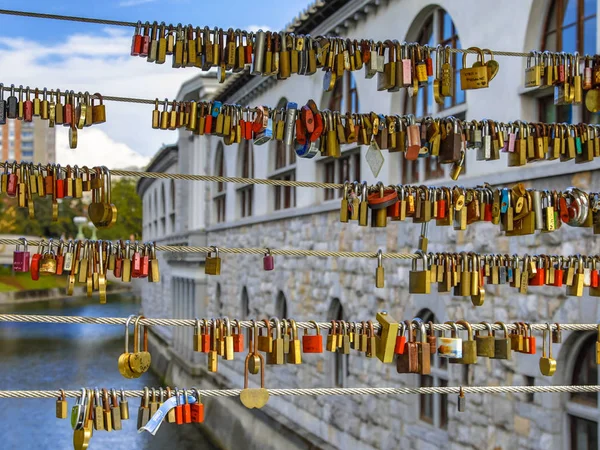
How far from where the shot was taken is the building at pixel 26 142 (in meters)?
143

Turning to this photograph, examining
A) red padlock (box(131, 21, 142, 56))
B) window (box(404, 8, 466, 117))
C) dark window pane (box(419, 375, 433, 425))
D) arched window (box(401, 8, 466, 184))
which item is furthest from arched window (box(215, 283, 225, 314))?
red padlock (box(131, 21, 142, 56))

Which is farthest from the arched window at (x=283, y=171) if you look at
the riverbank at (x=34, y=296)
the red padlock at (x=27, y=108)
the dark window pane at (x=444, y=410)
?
the riverbank at (x=34, y=296)

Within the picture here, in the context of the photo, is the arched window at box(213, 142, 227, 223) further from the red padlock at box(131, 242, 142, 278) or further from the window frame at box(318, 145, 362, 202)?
the red padlock at box(131, 242, 142, 278)

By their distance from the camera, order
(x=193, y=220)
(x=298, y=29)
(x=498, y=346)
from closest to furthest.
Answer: (x=498, y=346), (x=298, y=29), (x=193, y=220)

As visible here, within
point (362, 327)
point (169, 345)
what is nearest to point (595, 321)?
point (362, 327)

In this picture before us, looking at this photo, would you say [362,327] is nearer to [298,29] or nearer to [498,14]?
[498,14]

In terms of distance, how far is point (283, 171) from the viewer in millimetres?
16516

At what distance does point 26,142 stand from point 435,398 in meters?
146

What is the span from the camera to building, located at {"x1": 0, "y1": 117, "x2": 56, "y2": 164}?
5625 inches

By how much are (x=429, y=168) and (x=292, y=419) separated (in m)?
6.24

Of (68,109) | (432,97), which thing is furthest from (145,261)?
(432,97)

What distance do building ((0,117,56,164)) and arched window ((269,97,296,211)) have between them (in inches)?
5176

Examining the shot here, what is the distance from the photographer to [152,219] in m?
43.3

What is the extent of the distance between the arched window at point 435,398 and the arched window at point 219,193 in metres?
13.1
